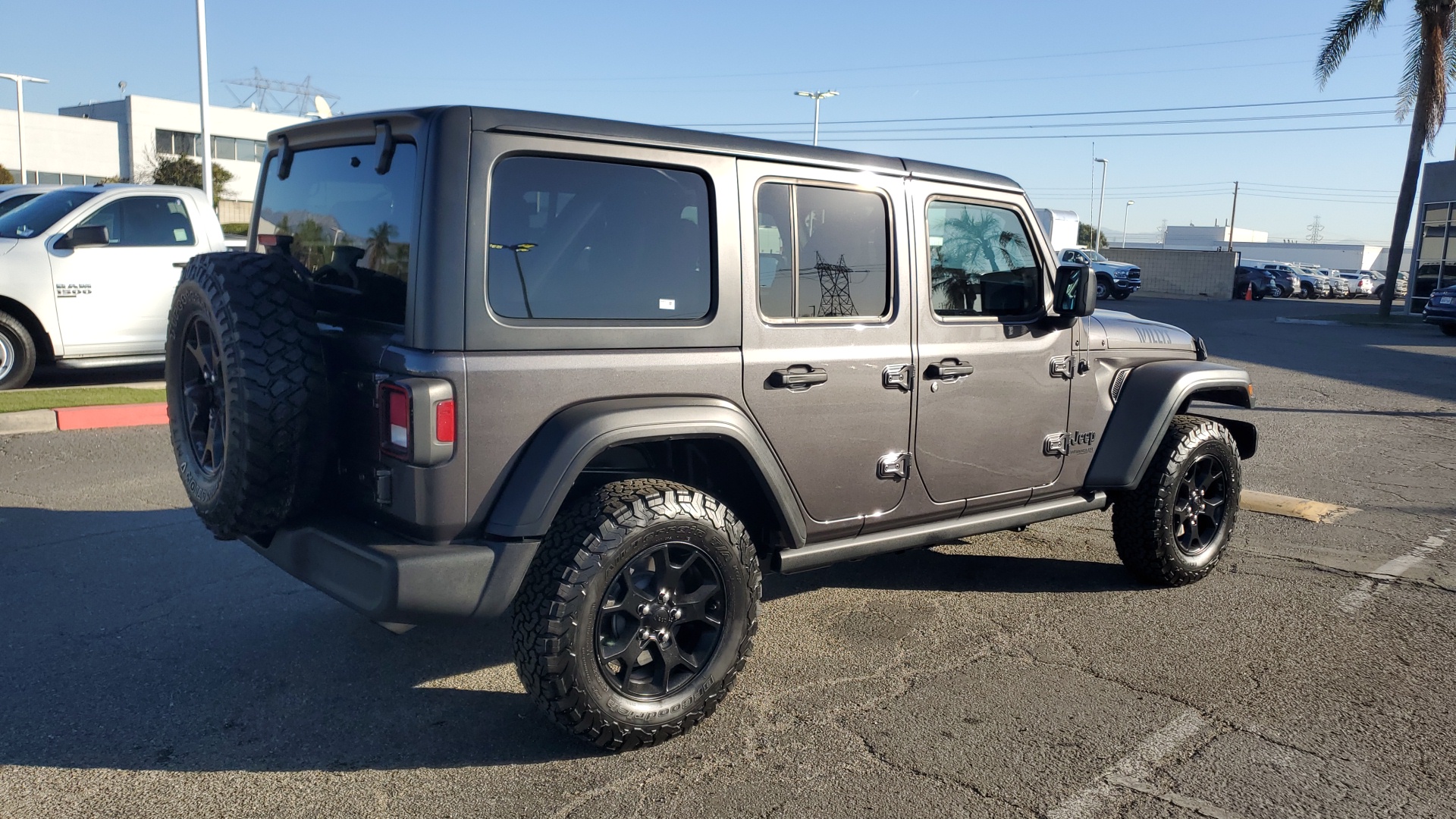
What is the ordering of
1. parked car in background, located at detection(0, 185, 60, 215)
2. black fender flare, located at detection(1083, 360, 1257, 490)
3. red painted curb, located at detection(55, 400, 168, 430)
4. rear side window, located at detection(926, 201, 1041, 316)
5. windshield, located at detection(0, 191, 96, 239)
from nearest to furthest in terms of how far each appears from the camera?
rear side window, located at detection(926, 201, 1041, 316), black fender flare, located at detection(1083, 360, 1257, 490), red painted curb, located at detection(55, 400, 168, 430), windshield, located at detection(0, 191, 96, 239), parked car in background, located at detection(0, 185, 60, 215)

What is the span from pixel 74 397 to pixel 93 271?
142 centimetres

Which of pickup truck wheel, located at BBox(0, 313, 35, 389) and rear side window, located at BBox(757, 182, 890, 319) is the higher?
rear side window, located at BBox(757, 182, 890, 319)

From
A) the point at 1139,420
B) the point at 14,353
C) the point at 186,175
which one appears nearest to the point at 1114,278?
the point at 14,353

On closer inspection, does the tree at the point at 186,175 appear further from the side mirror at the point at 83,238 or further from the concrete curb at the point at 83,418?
the concrete curb at the point at 83,418

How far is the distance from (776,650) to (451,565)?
5.40 feet

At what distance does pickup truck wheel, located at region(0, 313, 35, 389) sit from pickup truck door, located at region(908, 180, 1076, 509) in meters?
8.69

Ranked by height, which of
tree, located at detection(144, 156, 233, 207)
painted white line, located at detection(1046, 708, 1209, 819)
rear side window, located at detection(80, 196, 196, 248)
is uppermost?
tree, located at detection(144, 156, 233, 207)

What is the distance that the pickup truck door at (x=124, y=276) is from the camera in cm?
977

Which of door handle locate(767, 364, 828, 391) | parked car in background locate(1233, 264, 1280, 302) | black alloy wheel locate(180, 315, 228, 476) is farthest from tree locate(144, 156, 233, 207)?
door handle locate(767, 364, 828, 391)

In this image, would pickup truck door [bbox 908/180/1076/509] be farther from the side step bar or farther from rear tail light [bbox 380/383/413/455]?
rear tail light [bbox 380/383/413/455]

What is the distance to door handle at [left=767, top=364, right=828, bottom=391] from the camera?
375 cm

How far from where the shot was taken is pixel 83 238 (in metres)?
9.57

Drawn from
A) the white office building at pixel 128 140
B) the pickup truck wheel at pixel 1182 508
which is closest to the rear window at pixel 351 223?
the pickup truck wheel at pixel 1182 508

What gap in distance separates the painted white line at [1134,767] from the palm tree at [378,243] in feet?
8.39
